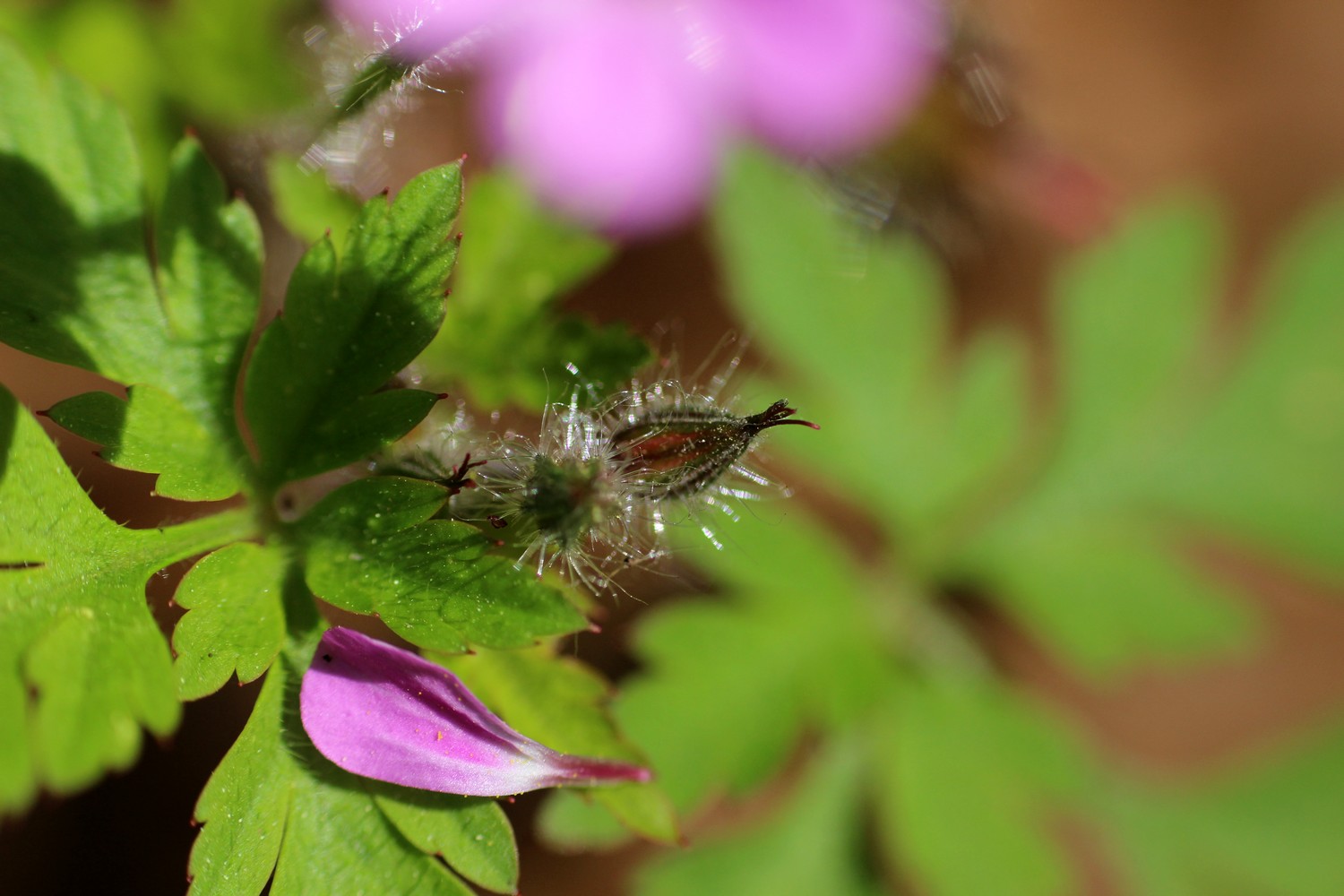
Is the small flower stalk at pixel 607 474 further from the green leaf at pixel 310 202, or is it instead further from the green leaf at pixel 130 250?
the green leaf at pixel 310 202

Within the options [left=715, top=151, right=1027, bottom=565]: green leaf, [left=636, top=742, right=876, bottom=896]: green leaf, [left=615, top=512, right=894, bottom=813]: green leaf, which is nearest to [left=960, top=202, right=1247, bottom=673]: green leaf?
[left=715, top=151, right=1027, bottom=565]: green leaf

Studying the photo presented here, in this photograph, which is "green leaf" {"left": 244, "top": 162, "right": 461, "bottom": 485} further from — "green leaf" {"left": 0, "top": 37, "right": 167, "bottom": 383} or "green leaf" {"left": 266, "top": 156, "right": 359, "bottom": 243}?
"green leaf" {"left": 266, "top": 156, "right": 359, "bottom": 243}

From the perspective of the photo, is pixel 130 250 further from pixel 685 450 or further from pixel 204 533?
pixel 685 450

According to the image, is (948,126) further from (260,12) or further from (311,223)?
(311,223)

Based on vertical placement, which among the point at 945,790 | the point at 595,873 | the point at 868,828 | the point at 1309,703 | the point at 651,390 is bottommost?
the point at 595,873

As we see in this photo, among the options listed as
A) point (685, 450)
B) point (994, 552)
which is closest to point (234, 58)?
point (685, 450)

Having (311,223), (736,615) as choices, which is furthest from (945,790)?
(311,223)
